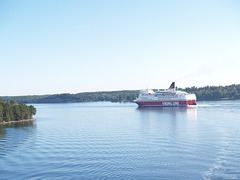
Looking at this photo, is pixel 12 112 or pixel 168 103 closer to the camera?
pixel 12 112

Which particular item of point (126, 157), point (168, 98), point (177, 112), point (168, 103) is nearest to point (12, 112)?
point (177, 112)

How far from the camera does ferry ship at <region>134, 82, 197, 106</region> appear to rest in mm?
95688

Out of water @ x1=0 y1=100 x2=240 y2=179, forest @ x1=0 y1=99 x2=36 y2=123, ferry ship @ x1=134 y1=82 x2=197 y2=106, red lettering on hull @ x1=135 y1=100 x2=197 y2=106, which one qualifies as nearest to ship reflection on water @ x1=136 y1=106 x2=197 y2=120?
red lettering on hull @ x1=135 y1=100 x2=197 y2=106

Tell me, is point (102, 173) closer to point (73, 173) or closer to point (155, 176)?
point (73, 173)

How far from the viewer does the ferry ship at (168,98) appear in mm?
95688

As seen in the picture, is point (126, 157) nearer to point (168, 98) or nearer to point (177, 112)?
point (177, 112)

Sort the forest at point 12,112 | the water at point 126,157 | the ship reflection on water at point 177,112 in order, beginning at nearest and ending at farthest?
the water at point 126,157 → the forest at point 12,112 → the ship reflection on water at point 177,112

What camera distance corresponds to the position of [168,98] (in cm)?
9844

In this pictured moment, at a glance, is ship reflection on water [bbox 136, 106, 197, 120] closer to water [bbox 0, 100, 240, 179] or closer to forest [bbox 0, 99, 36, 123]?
water [bbox 0, 100, 240, 179]

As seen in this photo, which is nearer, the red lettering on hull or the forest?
the forest

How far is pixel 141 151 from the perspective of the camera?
22.8m

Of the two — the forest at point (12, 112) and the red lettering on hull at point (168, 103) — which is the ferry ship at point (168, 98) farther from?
the forest at point (12, 112)

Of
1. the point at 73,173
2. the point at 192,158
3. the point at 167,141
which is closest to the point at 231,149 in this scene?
the point at 192,158

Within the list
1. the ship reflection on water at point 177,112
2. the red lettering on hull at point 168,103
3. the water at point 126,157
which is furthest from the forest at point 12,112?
the red lettering on hull at point 168,103
